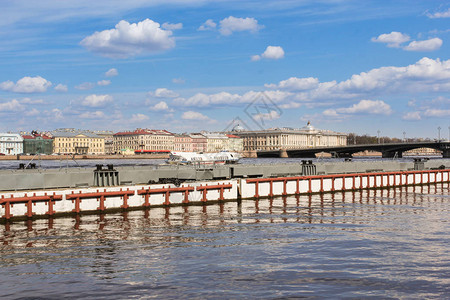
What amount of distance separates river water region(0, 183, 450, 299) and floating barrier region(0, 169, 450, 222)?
152 centimetres

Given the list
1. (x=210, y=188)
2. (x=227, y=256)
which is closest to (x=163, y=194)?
(x=210, y=188)

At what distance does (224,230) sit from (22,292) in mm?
14613

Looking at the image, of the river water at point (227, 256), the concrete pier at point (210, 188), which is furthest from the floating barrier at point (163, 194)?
the river water at point (227, 256)

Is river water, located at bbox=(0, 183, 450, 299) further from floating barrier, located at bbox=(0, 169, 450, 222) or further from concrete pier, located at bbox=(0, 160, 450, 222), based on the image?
concrete pier, located at bbox=(0, 160, 450, 222)

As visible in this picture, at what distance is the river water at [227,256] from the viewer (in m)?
19.1

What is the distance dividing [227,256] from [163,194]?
62.9ft

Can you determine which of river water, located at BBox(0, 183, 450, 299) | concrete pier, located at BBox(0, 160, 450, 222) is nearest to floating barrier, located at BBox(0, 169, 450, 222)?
concrete pier, located at BBox(0, 160, 450, 222)

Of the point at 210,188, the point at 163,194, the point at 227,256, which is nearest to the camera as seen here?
the point at 227,256

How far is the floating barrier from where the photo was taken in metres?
35.4

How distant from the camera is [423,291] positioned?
62.4ft

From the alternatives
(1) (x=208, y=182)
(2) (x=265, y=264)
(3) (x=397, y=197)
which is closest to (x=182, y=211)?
(1) (x=208, y=182)

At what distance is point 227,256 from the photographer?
2416cm

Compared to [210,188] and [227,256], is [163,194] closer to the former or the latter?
[210,188]

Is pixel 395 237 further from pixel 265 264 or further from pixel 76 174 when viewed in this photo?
pixel 76 174
